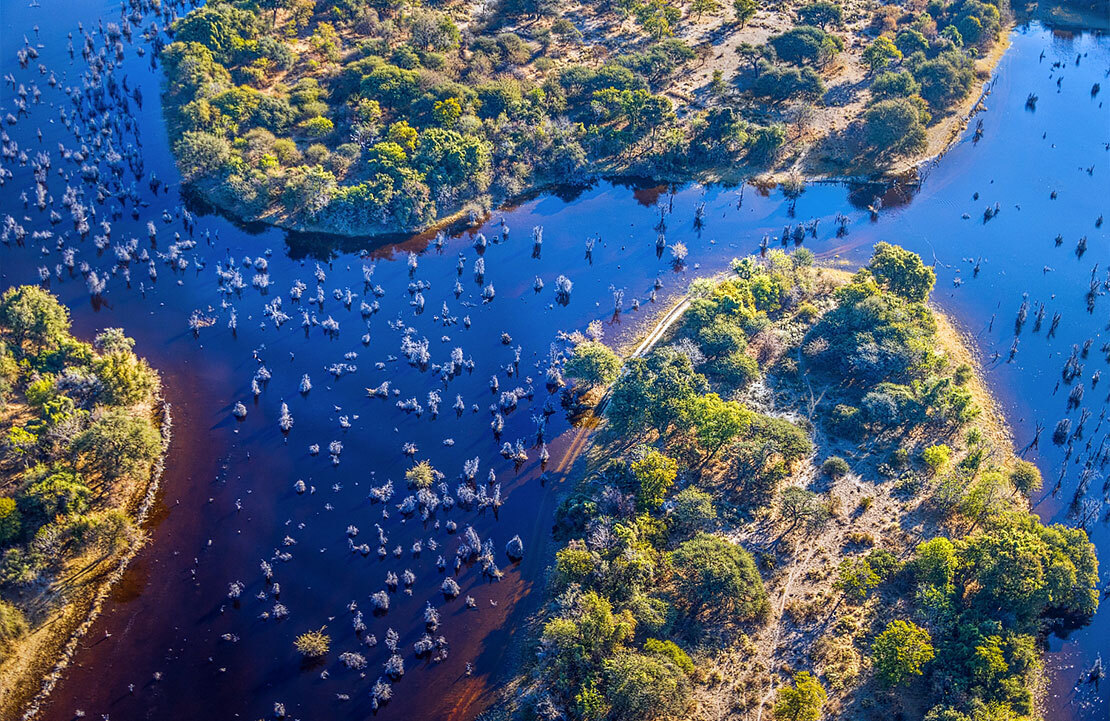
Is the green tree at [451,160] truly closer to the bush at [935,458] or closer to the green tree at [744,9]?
the green tree at [744,9]

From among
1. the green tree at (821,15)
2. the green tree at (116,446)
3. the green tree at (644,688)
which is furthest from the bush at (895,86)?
the green tree at (116,446)

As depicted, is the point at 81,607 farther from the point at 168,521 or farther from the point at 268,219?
the point at 268,219

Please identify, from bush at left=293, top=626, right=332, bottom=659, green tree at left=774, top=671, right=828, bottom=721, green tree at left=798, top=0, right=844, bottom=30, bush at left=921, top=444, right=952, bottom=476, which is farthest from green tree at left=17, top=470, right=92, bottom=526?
green tree at left=798, top=0, right=844, bottom=30

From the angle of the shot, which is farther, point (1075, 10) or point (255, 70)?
point (1075, 10)

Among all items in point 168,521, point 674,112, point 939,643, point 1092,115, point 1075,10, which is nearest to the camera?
point 939,643

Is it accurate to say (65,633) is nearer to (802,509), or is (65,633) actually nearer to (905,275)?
(802,509)

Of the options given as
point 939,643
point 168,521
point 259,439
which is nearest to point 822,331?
point 939,643

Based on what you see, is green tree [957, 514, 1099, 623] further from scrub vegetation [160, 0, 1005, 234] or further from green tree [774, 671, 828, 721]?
scrub vegetation [160, 0, 1005, 234]
